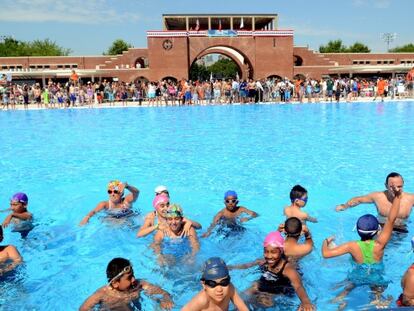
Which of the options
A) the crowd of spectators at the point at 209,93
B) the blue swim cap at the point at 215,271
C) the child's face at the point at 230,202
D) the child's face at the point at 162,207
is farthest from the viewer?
the crowd of spectators at the point at 209,93

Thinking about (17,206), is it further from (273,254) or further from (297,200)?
(273,254)

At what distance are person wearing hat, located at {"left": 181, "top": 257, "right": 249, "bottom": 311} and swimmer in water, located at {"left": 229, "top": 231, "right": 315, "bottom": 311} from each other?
0.59 metres

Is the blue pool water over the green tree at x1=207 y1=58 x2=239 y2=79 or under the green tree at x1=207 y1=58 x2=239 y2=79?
under

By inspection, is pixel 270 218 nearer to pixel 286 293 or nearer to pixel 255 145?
pixel 286 293

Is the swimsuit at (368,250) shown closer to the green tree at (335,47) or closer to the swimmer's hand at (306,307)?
the swimmer's hand at (306,307)

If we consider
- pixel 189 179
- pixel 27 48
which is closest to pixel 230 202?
pixel 189 179

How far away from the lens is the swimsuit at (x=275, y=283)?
385cm

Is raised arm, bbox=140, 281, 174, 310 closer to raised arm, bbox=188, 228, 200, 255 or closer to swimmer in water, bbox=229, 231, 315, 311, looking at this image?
swimmer in water, bbox=229, 231, 315, 311

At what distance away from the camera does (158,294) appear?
13.4ft

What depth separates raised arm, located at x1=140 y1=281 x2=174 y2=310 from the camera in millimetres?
3998

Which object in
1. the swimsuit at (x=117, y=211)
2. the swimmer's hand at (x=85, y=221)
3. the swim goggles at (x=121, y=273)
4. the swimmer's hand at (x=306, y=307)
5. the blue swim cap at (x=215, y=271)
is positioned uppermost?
the blue swim cap at (x=215, y=271)

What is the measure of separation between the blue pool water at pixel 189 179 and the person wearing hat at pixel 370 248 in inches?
5.1

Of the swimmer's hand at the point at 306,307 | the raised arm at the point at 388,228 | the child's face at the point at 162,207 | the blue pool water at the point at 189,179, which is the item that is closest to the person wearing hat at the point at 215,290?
the swimmer's hand at the point at 306,307

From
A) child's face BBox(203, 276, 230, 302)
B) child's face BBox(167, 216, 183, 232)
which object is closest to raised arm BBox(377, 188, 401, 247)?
child's face BBox(203, 276, 230, 302)
